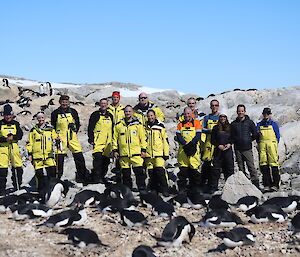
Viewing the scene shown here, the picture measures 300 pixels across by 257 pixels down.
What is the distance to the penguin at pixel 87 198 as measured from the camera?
336 inches

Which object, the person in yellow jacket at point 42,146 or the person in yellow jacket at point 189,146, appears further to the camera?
the person in yellow jacket at point 42,146

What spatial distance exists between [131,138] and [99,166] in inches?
59.2

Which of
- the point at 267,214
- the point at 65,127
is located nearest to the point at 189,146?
the point at 267,214

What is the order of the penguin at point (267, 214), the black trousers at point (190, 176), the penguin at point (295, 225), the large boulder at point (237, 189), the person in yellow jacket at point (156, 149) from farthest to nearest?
the black trousers at point (190, 176), the person in yellow jacket at point (156, 149), the large boulder at point (237, 189), the penguin at point (267, 214), the penguin at point (295, 225)

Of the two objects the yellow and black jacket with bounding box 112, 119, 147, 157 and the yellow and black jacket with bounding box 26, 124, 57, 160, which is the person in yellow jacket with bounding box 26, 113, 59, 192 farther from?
the yellow and black jacket with bounding box 112, 119, 147, 157

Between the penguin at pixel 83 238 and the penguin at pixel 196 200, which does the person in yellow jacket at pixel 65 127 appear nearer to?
the penguin at pixel 196 200

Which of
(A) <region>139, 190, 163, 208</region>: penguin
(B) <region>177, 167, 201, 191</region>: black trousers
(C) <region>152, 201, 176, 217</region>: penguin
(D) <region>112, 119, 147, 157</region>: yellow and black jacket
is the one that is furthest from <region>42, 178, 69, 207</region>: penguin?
(B) <region>177, 167, 201, 191</region>: black trousers

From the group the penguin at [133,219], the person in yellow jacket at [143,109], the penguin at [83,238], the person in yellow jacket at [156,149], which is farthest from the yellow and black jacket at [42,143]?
the penguin at [83,238]

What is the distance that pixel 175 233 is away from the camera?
6.49 metres

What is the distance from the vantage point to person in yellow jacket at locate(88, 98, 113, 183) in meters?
10.2

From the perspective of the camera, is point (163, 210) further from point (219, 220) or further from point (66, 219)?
point (66, 219)

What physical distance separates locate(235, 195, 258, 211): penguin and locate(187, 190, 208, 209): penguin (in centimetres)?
69

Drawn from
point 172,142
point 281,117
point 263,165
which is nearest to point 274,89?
point 281,117

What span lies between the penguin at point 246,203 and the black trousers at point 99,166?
3539 millimetres
